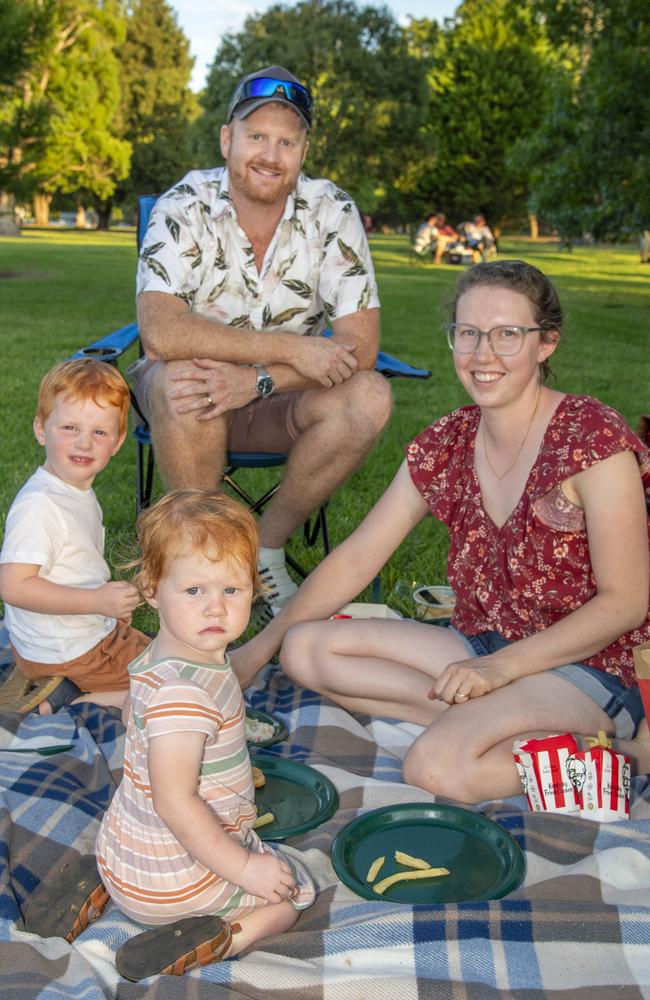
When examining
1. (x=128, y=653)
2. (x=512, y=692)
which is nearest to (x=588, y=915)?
(x=512, y=692)

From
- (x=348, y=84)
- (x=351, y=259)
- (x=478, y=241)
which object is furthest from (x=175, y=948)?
(x=348, y=84)

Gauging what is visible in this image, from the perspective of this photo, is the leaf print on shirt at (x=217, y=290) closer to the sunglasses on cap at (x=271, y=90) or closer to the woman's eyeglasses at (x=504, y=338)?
the sunglasses on cap at (x=271, y=90)

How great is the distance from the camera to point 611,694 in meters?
2.47

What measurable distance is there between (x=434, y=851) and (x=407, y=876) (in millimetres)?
126

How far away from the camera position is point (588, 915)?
6.06 ft

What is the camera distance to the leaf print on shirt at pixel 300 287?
3.84 metres

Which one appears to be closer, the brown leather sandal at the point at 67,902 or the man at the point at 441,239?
the brown leather sandal at the point at 67,902

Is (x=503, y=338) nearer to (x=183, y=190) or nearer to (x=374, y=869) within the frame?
(x=374, y=869)

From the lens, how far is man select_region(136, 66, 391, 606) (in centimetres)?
354

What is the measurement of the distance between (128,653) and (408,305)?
38.8ft

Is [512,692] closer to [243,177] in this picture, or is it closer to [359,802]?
[359,802]

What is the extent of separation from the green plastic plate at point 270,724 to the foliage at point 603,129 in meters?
11.2

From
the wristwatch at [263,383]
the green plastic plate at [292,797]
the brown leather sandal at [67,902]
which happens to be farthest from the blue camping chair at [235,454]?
the brown leather sandal at [67,902]

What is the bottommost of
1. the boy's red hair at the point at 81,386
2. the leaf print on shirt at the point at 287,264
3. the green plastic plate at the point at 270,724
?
the green plastic plate at the point at 270,724
